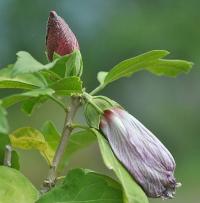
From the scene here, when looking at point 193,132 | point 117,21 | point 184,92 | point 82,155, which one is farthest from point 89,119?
point 117,21

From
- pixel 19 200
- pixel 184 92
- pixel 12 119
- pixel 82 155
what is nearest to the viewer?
pixel 19 200

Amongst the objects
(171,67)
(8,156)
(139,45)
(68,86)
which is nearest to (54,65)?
(68,86)

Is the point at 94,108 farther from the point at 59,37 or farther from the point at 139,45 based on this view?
the point at 139,45

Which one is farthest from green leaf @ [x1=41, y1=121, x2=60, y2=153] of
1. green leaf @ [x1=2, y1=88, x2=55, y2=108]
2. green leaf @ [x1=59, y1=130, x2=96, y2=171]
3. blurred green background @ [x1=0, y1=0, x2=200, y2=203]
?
blurred green background @ [x1=0, y1=0, x2=200, y2=203]

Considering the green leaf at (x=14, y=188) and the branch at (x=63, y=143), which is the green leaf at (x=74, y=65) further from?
the green leaf at (x=14, y=188)

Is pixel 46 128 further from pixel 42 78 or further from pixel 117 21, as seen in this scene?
pixel 117 21

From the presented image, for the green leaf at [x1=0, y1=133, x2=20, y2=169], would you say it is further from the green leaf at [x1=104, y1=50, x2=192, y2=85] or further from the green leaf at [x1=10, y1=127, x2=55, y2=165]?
the green leaf at [x1=104, y1=50, x2=192, y2=85]

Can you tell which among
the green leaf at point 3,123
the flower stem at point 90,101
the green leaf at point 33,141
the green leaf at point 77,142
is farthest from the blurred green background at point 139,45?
the green leaf at point 3,123
